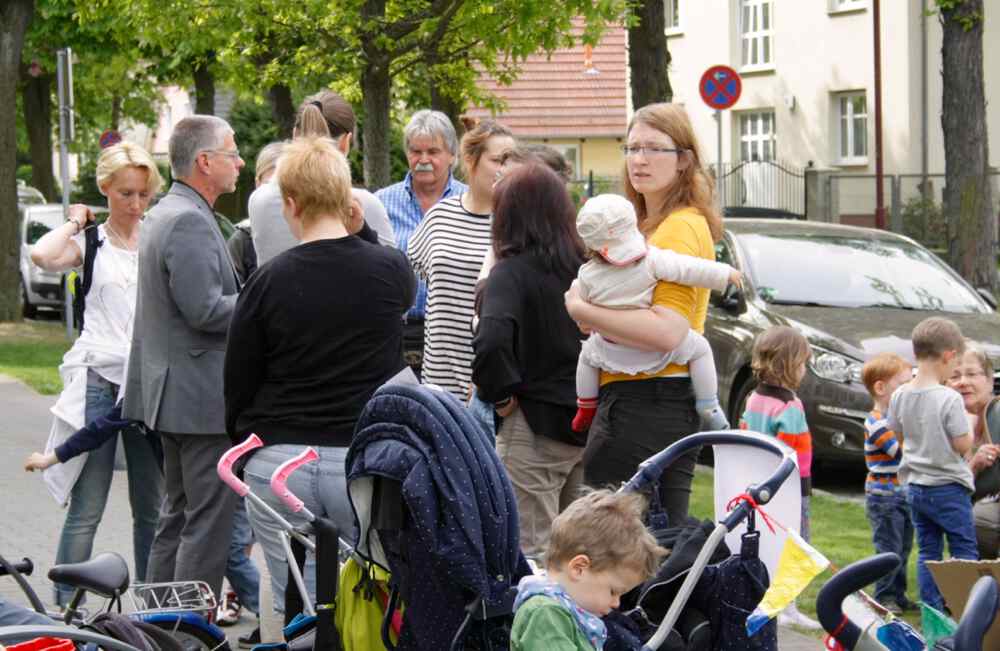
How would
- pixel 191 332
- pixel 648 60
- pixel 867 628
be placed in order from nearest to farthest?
pixel 867 628, pixel 191 332, pixel 648 60

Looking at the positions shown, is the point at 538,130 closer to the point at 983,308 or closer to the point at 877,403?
the point at 983,308

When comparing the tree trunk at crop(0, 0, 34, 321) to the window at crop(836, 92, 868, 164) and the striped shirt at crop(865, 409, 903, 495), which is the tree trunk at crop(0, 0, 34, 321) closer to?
the striped shirt at crop(865, 409, 903, 495)

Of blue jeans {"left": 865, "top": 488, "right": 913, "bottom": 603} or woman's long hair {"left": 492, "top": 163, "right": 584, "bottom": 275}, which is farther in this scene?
blue jeans {"left": 865, "top": 488, "right": 913, "bottom": 603}

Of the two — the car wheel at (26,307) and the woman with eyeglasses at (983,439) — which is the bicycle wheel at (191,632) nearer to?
the woman with eyeglasses at (983,439)

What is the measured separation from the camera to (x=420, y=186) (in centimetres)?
805

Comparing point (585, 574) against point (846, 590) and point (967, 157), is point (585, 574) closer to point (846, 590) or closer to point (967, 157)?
point (846, 590)

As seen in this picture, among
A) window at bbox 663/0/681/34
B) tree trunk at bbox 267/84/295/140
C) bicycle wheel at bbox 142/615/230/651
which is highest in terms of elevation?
window at bbox 663/0/681/34

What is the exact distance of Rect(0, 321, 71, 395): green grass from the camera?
17422mm

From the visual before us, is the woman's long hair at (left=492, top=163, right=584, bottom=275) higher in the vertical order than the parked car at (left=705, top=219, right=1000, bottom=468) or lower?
higher

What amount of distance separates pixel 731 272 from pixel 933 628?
1792mm

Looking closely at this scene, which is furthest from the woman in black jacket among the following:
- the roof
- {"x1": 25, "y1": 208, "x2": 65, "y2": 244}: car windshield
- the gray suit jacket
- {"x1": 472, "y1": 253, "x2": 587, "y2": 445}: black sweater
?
the roof

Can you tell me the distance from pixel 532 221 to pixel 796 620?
2.29 m

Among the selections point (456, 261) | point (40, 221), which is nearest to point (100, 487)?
point (456, 261)

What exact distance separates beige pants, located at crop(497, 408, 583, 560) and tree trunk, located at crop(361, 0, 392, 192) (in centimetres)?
1117
